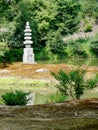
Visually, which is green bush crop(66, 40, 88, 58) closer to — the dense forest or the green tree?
the dense forest

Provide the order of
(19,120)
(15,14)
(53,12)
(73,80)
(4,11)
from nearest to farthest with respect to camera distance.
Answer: (19,120) → (73,80) → (4,11) → (15,14) → (53,12)

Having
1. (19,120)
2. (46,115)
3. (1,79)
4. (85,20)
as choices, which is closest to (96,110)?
(46,115)

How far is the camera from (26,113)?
494 cm

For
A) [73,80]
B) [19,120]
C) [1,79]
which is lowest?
[1,79]

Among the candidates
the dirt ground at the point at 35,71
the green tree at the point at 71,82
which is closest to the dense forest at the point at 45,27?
the dirt ground at the point at 35,71

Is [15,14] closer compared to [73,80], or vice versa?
[73,80]

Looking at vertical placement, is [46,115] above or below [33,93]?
above

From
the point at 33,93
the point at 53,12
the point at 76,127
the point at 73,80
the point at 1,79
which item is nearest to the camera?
the point at 76,127

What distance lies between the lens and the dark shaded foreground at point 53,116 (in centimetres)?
454

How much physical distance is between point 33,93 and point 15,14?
71.7 feet

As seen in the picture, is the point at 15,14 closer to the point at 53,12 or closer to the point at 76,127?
the point at 53,12

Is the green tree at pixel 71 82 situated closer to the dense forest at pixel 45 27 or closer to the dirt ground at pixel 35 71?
the dirt ground at pixel 35 71

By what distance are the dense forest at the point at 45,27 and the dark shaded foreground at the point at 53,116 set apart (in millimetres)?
30650

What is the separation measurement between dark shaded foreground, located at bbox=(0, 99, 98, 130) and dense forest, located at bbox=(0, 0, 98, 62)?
30.7 metres
